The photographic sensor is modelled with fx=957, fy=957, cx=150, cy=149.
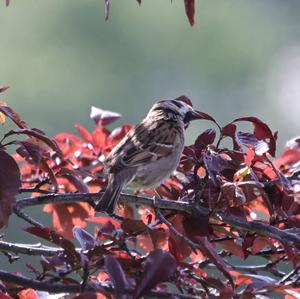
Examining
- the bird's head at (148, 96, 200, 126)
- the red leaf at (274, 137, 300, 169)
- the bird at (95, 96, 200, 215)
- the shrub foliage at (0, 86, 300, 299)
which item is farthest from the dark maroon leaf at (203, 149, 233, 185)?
the bird's head at (148, 96, 200, 126)

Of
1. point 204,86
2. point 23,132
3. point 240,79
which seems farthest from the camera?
point 240,79

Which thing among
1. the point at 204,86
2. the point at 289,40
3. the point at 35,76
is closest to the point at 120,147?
the point at 35,76

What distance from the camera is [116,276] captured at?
212 centimetres

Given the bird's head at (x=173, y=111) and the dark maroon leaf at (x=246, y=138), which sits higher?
the dark maroon leaf at (x=246, y=138)

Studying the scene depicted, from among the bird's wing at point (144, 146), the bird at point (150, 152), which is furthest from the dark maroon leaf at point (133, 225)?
the bird's wing at point (144, 146)

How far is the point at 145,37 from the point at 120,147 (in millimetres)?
12332

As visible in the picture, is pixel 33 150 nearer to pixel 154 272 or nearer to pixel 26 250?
pixel 26 250

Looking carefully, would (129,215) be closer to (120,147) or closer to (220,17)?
(120,147)

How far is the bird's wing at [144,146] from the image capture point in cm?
393

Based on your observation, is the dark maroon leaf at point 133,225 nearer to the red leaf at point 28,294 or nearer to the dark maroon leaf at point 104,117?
the red leaf at point 28,294

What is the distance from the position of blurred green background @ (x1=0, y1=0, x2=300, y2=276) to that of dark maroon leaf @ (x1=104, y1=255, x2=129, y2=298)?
879 cm

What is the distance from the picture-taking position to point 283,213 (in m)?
2.83

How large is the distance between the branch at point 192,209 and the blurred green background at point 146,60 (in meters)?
8.21

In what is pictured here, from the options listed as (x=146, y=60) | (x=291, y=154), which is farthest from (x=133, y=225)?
(x=146, y=60)
